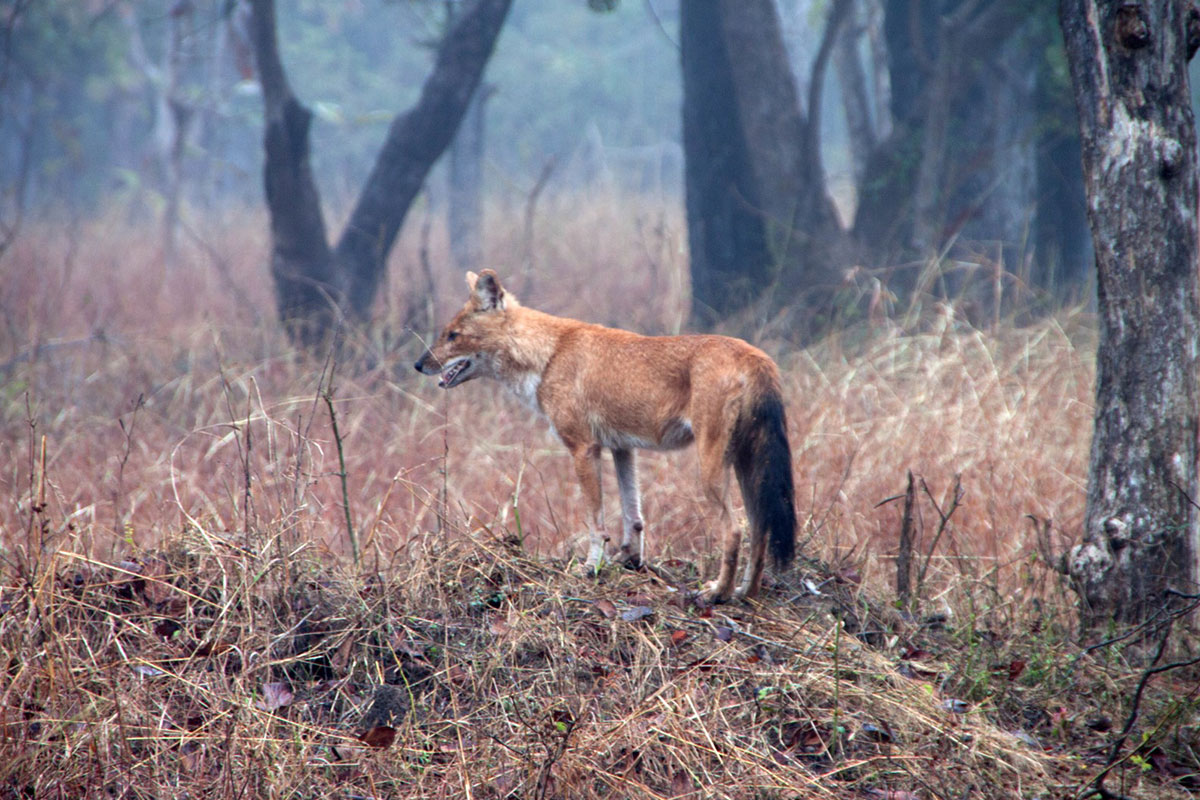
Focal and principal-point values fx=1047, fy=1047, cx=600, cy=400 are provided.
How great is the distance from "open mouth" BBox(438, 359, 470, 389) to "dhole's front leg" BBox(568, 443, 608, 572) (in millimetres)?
702

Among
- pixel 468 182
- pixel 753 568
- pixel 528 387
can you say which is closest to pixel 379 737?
pixel 753 568

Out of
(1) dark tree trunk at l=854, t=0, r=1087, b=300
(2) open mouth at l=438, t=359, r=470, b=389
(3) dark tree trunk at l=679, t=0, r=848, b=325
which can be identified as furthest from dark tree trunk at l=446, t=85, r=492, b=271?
(2) open mouth at l=438, t=359, r=470, b=389

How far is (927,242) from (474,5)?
5118 millimetres

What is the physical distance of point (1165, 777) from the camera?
11.5 feet

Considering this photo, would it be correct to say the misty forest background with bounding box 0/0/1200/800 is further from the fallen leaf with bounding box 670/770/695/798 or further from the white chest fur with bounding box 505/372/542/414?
the white chest fur with bounding box 505/372/542/414

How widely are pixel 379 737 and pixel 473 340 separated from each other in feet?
6.46

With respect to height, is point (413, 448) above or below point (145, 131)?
below

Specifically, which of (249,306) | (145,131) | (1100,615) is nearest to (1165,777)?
(1100,615)

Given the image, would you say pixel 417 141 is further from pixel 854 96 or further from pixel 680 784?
pixel 680 784

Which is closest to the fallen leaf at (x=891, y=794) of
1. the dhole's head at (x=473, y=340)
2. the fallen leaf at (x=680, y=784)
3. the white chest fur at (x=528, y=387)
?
the fallen leaf at (x=680, y=784)

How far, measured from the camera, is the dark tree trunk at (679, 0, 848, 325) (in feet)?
34.1

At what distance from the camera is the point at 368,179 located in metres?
10.8

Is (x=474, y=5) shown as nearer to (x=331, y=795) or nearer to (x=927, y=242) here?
(x=927, y=242)

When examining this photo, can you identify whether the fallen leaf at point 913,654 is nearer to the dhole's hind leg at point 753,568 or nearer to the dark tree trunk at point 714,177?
the dhole's hind leg at point 753,568
